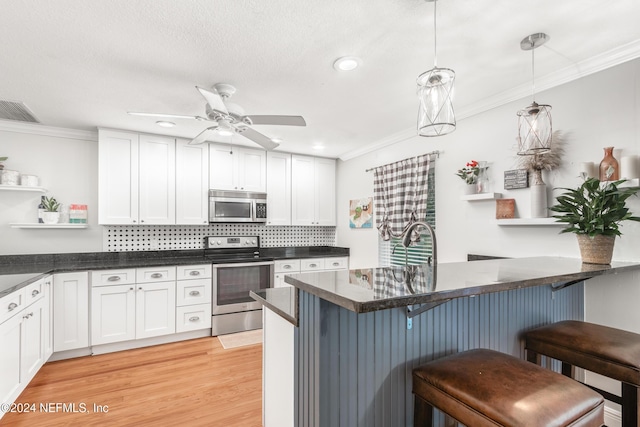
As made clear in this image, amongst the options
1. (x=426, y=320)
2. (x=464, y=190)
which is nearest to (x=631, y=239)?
(x=464, y=190)

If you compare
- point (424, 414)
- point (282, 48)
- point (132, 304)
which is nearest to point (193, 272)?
point (132, 304)

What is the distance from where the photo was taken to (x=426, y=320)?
1518 millimetres

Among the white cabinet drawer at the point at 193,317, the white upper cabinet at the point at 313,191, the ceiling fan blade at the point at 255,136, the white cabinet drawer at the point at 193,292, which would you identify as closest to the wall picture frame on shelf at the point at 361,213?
the white upper cabinet at the point at 313,191

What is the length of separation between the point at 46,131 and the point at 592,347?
5110 mm

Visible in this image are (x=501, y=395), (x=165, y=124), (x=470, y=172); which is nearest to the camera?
(x=501, y=395)

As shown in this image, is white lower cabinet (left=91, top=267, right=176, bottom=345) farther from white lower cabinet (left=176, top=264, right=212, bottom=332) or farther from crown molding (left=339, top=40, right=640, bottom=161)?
crown molding (left=339, top=40, right=640, bottom=161)

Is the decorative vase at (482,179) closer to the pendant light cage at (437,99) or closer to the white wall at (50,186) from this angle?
the pendant light cage at (437,99)

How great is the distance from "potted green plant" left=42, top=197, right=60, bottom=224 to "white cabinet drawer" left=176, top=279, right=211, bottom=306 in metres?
1.52

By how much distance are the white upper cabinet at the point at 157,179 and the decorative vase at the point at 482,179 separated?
342 centimetres

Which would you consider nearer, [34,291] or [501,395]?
[501,395]

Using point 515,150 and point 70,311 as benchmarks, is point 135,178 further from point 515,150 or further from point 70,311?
point 515,150

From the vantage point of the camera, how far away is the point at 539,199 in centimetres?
238

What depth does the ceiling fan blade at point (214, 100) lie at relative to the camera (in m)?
2.00

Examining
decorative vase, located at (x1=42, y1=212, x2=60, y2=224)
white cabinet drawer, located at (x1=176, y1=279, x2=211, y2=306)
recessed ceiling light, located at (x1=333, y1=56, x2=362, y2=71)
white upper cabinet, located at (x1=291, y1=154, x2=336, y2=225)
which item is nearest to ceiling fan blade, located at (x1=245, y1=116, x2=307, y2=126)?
recessed ceiling light, located at (x1=333, y1=56, x2=362, y2=71)
